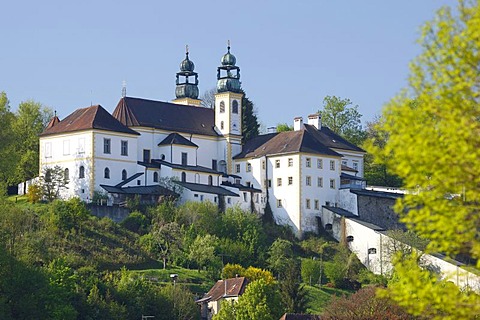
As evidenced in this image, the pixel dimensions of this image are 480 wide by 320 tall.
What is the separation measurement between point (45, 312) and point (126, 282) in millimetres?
7318

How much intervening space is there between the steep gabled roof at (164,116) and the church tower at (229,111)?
2.47 ft

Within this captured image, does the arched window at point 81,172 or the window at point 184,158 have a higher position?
the window at point 184,158

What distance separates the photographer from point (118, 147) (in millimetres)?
77062

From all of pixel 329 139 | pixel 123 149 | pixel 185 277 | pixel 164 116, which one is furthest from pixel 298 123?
pixel 185 277

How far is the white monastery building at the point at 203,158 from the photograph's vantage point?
250ft

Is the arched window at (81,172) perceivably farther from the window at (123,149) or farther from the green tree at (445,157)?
the green tree at (445,157)

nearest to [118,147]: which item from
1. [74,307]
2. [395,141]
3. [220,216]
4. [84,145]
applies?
[84,145]

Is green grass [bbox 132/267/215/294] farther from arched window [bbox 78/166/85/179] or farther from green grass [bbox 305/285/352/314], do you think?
arched window [bbox 78/166/85/179]

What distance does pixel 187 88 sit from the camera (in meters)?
92.7

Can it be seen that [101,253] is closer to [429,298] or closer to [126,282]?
[126,282]

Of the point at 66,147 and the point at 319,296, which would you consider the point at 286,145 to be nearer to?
the point at 66,147

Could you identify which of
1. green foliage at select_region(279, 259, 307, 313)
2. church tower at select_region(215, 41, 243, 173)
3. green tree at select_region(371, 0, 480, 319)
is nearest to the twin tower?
church tower at select_region(215, 41, 243, 173)

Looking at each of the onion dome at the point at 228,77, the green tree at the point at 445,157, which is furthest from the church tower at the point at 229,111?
the green tree at the point at 445,157

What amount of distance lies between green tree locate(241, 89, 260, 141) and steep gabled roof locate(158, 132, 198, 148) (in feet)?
27.9
